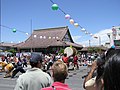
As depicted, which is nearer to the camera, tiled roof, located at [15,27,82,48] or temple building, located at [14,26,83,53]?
temple building, located at [14,26,83,53]

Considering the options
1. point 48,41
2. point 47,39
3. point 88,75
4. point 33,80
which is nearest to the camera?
point 88,75

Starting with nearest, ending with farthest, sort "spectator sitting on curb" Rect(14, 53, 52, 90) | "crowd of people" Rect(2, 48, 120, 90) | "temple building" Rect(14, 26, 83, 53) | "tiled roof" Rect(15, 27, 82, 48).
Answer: "crowd of people" Rect(2, 48, 120, 90) → "spectator sitting on curb" Rect(14, 53, 52, 90) → "temple building" Rect(14, 26, 83, 53) → "tiled roof" Rect(15, 27, 82, 48)

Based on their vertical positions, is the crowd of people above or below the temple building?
below

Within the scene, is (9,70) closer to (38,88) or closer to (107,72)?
(38,88)

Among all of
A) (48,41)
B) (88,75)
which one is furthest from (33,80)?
(48,41)

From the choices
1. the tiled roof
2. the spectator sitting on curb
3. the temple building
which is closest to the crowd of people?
the spectator sitting on curb

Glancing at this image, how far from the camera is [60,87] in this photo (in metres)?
2.72

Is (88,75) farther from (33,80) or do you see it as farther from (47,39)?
(47,39)

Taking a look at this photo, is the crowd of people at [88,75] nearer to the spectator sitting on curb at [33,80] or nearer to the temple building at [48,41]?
the spectator sitting on curb at [33,80]

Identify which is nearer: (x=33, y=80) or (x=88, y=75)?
(x=88, y=75)

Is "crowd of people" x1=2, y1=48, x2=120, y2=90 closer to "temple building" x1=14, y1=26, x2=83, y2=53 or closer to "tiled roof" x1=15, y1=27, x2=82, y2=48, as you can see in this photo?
"temple building" x1=14, y1=26, x2=83, y2=53

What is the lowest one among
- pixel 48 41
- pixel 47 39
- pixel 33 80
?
pixel 33 80

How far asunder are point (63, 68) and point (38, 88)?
0.70 m

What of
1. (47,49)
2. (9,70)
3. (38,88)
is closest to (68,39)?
(47,49)
